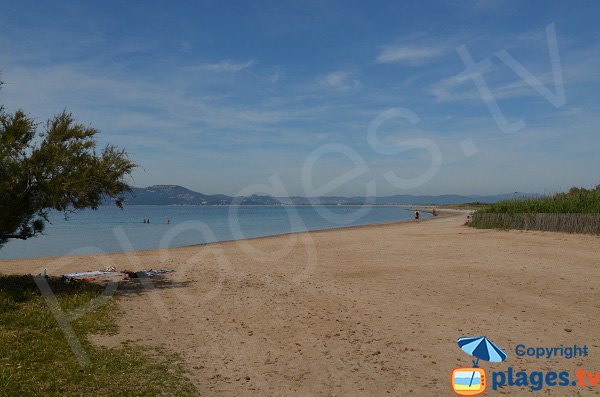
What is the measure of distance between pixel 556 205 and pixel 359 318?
85.5 ft

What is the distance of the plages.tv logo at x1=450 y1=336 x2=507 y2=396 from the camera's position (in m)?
6.59

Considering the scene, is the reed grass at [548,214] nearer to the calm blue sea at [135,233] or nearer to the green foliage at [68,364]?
the calm blue sea at [135,233]

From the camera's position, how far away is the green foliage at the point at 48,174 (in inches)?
431

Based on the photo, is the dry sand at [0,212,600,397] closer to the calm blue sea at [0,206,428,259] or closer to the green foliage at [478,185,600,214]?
the calm blue sea at [0,206,428,259]

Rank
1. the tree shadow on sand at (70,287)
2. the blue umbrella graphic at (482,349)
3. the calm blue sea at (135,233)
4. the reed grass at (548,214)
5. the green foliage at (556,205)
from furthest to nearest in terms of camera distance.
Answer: the calm blue sea at (135,233) → the green foliage at (556,205) → the reed grass at (548,214) → the tree shadow on sand at (70,287) → the blue umbrella graphic at (482,349)

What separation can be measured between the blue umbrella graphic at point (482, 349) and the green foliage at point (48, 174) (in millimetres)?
9271

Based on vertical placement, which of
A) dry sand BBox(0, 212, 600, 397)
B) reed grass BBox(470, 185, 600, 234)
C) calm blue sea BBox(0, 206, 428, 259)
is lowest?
calm blue sea BBox(0, 206, 428, 259)

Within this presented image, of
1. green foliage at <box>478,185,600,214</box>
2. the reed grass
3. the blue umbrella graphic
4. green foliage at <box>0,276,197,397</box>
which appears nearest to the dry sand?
the blue umbrella graphic

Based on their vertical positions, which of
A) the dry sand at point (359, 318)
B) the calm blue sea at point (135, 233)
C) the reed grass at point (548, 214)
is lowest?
the calm blue sea at point (135, 233)

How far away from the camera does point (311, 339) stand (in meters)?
8.74

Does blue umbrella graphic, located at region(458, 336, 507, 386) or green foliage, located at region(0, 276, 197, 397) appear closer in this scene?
green foliage, located at region(0, 276, 197, 397)

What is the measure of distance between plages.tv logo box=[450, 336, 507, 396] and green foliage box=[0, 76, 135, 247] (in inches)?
364

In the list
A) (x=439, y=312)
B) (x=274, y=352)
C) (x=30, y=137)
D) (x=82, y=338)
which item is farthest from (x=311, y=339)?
(x=30, y=137)

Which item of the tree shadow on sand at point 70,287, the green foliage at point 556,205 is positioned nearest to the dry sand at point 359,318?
the tree shadow on sand at point 70,287
